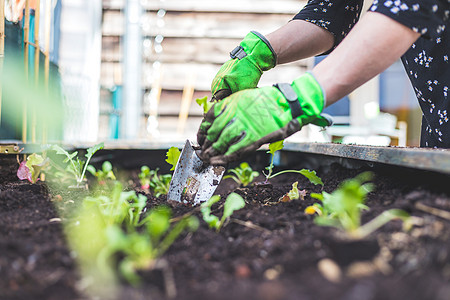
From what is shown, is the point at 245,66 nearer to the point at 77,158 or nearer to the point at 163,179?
the point at 163,179

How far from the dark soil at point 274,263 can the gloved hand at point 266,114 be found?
0.28 metres

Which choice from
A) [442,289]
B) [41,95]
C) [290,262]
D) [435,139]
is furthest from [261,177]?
[442,289]

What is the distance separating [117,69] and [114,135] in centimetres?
A: 71

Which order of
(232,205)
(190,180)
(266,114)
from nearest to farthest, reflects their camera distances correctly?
(232,205) < (266,114) < (190,180)

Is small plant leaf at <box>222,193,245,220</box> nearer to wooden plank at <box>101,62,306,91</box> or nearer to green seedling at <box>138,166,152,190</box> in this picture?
green seedling at <box>138,166,152,190</box>

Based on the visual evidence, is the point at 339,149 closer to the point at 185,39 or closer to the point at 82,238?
the point at 82,238

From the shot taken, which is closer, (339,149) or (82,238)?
(82,238)

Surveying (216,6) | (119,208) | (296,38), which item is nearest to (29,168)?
(119,208)

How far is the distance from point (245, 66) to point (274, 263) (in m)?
1.02

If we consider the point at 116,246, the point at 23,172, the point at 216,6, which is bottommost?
the point at 23,172

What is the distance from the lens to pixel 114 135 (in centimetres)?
415

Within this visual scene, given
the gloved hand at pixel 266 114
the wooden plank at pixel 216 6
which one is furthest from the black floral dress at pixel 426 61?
the wooden plank at pixel 216 6

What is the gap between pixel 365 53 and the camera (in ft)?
3.26

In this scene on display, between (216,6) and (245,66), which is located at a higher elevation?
(216,6)
